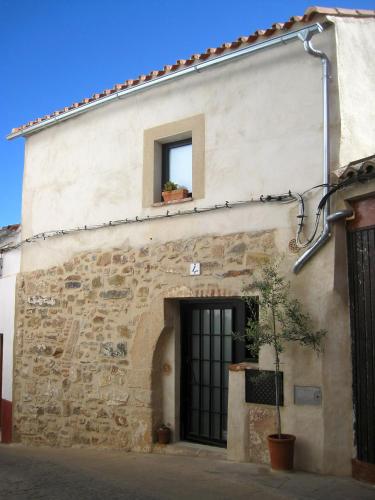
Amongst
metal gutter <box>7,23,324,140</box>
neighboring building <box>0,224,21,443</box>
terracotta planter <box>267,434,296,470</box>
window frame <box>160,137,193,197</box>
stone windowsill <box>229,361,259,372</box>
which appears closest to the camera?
terracotta planter <box>267,434,296,470</box>

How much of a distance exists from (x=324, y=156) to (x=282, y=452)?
3.36 meters

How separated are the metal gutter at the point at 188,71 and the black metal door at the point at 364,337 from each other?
96.5 inches

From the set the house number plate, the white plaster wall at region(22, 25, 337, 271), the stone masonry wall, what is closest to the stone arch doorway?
the stone masonry wall

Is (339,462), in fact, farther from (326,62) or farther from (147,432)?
(326,62)

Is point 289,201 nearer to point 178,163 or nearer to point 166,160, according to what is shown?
point 178,163

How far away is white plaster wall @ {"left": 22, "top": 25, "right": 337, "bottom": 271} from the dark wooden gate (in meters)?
0.83

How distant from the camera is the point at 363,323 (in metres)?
5.71

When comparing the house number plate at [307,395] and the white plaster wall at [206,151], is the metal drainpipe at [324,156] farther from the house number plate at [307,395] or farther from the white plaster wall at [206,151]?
the house number plate at [307,395]

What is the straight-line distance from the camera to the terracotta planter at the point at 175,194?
7500mm

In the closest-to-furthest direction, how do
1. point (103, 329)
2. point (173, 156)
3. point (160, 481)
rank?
point (160, 481)
point (173, 156)
point (103, 329)

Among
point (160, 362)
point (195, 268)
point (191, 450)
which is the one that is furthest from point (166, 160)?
point (191, 450)

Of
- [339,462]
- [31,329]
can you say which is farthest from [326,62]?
[31,329]

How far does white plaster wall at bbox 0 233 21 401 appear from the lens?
A: 384 inches

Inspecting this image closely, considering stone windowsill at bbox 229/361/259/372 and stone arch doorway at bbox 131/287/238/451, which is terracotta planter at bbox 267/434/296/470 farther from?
stone arch doorway at bbox 131/287/238/451
